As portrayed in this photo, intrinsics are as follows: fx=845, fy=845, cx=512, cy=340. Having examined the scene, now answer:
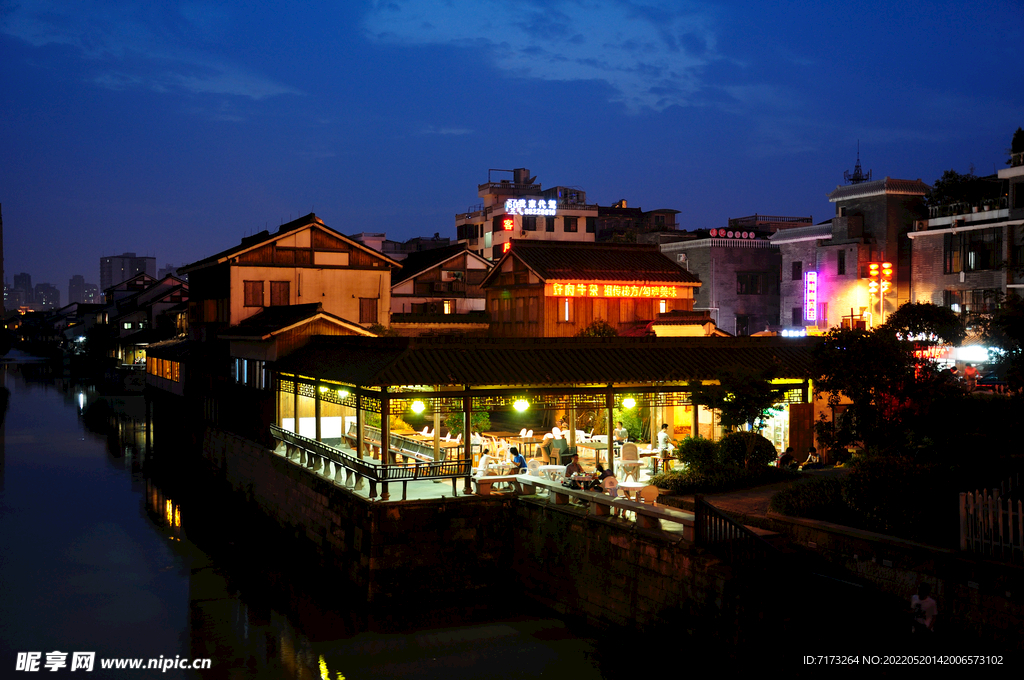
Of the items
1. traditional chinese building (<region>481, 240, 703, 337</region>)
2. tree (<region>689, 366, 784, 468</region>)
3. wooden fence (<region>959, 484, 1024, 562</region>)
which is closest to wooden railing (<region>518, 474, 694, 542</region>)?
wooden fence (<region>959, 484, 1024, 562</region>)

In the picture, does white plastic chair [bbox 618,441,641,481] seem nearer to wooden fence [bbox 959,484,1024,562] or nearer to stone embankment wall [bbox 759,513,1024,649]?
stone embankment wall [bbox 759,513,1024,649]

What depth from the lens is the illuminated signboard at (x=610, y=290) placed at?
43.9 meters

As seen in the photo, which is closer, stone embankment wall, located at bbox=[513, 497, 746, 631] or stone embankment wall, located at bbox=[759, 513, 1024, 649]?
stone embankment wall, located at bbox=[759, 513, 1024, 649]

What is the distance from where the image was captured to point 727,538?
46.3 ft

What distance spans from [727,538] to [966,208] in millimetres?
40697

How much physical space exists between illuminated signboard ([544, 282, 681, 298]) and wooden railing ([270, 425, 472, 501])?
2005 cm

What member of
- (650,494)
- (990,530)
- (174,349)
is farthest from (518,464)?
(174,349)

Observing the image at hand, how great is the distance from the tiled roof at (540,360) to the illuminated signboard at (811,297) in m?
28.5

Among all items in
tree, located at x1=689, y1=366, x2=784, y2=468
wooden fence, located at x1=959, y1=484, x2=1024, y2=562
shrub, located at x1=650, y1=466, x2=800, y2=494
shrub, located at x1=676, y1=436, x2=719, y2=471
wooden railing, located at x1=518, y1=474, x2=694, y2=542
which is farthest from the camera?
shrub, located at x1=676, y1=436, x2=719, y2=471

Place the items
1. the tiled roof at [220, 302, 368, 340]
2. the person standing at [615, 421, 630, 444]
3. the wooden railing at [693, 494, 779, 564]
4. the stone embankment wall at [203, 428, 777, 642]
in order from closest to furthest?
1. the wooden railing at [693, 494, 779, 564]
2. the stone embankment wall at [203, 428, 777, 642]
3. the person standing at [615, 421, 630, 444]
4. the tiled roof at [220, 302, 368, 340]

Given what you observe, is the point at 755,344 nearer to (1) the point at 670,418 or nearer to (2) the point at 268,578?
(1) the point at 670,418

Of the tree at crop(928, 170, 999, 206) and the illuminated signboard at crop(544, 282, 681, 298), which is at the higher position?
the tree at crop(928, 170, 999, 206)

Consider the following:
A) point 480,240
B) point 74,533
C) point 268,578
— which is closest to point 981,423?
point 268,578

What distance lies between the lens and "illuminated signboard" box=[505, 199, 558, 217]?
242 feet
